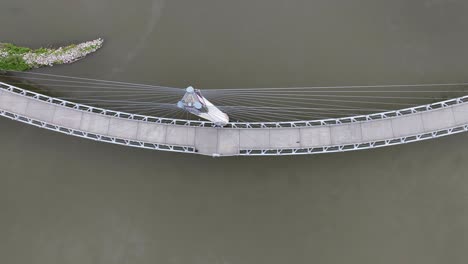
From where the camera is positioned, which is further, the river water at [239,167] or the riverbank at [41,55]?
the riverbank at [41,55]

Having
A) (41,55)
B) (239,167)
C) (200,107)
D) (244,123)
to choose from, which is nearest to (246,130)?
(244,123)

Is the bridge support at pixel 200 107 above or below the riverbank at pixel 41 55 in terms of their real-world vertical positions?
below

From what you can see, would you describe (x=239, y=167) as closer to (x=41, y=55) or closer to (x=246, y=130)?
(x=246, y=130)

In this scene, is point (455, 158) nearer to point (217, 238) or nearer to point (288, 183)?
point (288, 183)

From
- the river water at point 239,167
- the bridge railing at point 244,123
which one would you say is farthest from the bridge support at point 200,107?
the river water at point 239,167

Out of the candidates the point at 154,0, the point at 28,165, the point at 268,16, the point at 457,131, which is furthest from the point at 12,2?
the point at 457,131

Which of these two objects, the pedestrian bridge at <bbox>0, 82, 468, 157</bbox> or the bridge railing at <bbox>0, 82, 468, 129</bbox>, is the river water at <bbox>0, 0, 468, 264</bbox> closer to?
the pedestrian bridge at <bbox>0, 82, 468, 157</bbox>

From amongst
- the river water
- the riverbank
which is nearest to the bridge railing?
the riverbank

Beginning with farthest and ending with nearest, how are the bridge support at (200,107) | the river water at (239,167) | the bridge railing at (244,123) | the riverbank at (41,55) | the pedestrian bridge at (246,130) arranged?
the riverbank at (41,55) → the river water at (239,167) → the bridge railing at (244,123) → the pedestrian bridge at (246,130) → the bridge support at (200,107)

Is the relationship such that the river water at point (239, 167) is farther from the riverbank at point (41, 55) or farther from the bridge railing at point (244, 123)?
the bridge railing at point (244, 123)
